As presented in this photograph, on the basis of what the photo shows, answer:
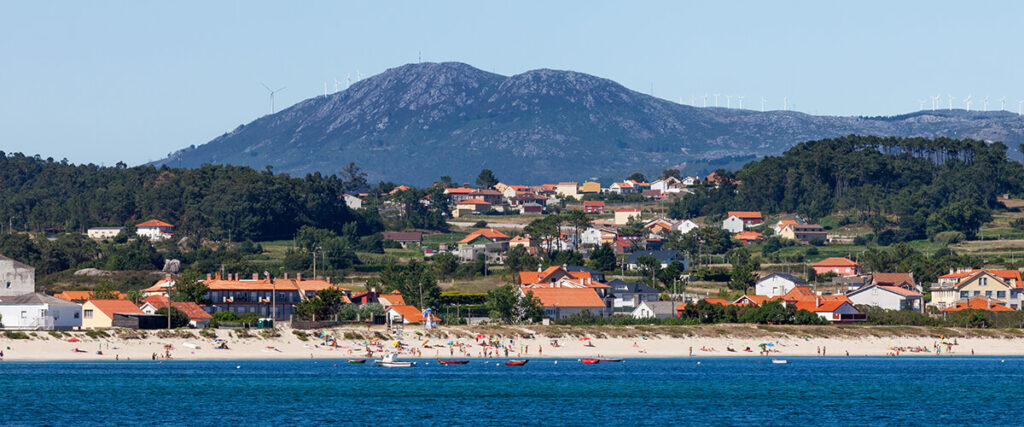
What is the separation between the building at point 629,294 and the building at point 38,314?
5370 centimetres

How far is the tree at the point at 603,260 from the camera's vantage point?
167375mm

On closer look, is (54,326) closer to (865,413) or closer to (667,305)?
(667,305)

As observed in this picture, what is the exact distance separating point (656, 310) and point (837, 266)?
145 ft

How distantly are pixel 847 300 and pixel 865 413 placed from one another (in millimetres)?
51724

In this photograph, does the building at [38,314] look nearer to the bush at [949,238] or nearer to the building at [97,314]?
the building at [97,314]

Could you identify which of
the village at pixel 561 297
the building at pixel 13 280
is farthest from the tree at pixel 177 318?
the building at pixel 13 280

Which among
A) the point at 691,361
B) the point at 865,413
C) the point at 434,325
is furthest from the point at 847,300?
the point at 865,413

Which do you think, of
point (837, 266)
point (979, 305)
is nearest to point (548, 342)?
point (979, 305)

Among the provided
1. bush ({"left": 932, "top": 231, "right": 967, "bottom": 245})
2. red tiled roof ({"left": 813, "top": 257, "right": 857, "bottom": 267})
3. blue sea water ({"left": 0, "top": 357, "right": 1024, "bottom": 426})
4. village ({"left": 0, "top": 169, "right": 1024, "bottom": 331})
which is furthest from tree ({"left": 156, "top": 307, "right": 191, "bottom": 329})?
bush ({"left": 932, "top": 231, "right": 967, "bottom": 245})

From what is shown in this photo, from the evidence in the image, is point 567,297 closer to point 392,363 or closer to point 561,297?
point 561,297

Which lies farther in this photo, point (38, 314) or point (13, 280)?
point (13, 280)

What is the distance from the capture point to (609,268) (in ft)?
552

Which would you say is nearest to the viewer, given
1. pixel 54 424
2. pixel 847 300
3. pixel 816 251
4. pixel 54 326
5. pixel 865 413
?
pixel 54 424

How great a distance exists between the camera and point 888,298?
441 feet
